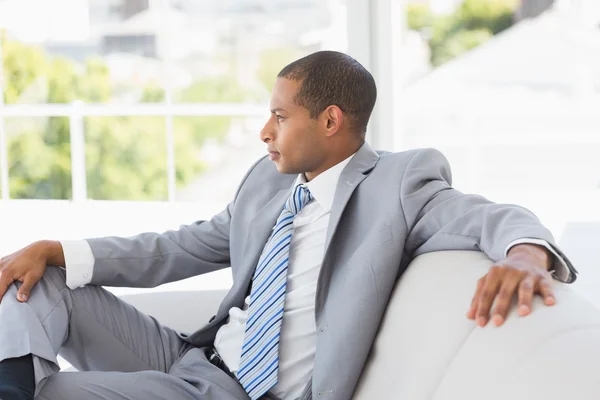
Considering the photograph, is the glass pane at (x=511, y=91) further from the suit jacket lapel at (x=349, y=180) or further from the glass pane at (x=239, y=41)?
the suit jacket lapel at (x=349, y=180)

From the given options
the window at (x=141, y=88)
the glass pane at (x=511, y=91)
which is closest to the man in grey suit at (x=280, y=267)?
the window at (x=141, y=88)

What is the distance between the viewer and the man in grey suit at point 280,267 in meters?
1.86

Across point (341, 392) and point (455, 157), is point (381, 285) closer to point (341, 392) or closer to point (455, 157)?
point (341, 392)

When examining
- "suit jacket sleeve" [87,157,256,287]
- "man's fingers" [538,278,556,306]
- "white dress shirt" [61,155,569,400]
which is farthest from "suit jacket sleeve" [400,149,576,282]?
"suit jacket sleeve" [87,157,256,287]

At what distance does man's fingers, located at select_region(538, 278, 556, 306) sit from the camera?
56.7 inches

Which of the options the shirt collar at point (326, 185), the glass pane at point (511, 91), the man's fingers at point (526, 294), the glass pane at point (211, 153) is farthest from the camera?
the glass pane at point (511, 91)

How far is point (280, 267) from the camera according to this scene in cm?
210

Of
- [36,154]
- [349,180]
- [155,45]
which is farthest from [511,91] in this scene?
[349,180]

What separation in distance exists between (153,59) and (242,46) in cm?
134

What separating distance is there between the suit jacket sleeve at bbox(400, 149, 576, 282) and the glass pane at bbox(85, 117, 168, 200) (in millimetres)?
5104

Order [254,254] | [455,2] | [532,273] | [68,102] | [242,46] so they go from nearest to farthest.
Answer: [532,273], [254,254], [68,102], [242,46], [455,2]

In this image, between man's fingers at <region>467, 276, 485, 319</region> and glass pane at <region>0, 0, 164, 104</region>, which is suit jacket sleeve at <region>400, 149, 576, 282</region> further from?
glass pane at <region>0, 0, 164, 104</region>

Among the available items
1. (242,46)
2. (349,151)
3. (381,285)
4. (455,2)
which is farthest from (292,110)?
(455,2)

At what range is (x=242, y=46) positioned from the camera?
863 cm
